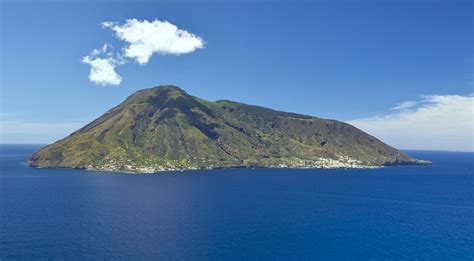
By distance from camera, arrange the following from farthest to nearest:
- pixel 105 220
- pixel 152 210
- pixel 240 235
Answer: pixel 152 210
pixel 105 220
pixel 240 235

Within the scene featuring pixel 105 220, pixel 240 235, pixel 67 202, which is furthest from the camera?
pixel 67 202

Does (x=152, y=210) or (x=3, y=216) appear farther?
(x=152, y=210)

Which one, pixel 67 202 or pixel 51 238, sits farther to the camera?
pixel 67 202

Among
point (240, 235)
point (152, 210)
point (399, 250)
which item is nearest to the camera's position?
point (399, 250)

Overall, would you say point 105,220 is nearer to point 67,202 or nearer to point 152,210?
point 152,210

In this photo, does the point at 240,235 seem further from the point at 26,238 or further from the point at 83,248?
the point at 26,238

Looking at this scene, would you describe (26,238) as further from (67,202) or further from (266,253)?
(266,253)

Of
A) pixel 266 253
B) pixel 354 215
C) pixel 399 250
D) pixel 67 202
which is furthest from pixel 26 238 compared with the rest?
pixel 354 215

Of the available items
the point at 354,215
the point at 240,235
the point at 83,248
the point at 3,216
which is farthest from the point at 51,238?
the point at 354,215

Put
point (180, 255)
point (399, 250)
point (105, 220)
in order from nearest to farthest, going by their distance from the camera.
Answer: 1. point (180, 255)
2. point (399, 250)
3. point (105, 220)
